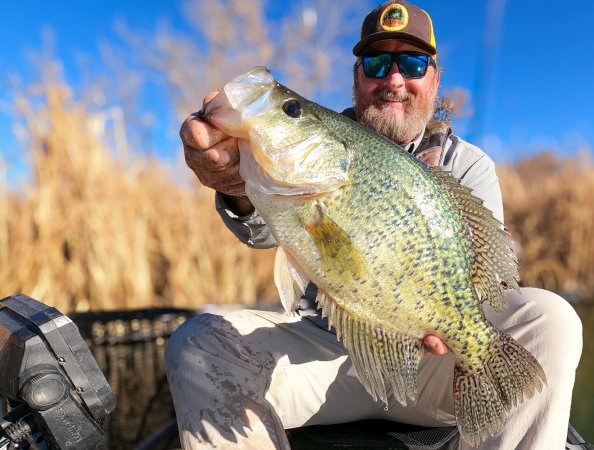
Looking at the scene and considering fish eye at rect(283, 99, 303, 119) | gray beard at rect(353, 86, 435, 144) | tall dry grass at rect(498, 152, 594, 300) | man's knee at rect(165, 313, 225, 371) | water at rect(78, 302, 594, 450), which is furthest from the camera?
tall dry grass at rect(498, 152, 594, 300)

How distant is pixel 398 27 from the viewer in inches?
114

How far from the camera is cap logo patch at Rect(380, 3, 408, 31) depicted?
2.89 m

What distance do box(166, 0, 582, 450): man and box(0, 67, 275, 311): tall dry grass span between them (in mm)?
2581

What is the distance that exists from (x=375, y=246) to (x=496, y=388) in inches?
24.8

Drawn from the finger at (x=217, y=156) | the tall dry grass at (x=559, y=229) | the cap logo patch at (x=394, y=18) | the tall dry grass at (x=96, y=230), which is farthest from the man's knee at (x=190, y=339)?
the tall dry grass at (x=559, y=229)

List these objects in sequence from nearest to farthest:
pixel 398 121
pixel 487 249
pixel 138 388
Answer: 1. pixel 487 249
2. pixel 398 121
3. pixel 138 388

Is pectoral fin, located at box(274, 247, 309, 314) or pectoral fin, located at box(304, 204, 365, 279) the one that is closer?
pectoral fin, located at box(304, 204, 365, 279)

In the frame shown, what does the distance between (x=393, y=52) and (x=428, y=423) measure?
1783mm

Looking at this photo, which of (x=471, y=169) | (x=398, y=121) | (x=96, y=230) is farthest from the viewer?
(x=96, y=230)

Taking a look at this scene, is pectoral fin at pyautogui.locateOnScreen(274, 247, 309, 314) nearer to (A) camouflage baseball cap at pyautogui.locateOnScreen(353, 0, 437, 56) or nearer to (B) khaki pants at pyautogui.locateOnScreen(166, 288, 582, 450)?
(B) khaki pants at pyautogui.locateOnScreen(166, 288, 582, 450)

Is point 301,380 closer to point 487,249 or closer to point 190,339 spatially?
point 190,339

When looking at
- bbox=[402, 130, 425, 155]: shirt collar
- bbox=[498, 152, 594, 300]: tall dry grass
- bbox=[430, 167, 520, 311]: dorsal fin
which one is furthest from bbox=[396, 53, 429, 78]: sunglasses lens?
bbox=[498, 152, 594, 300]: tall dry grass

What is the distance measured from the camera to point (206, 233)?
18.3 ft

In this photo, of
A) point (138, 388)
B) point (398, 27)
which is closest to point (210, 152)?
point (398, 27)
